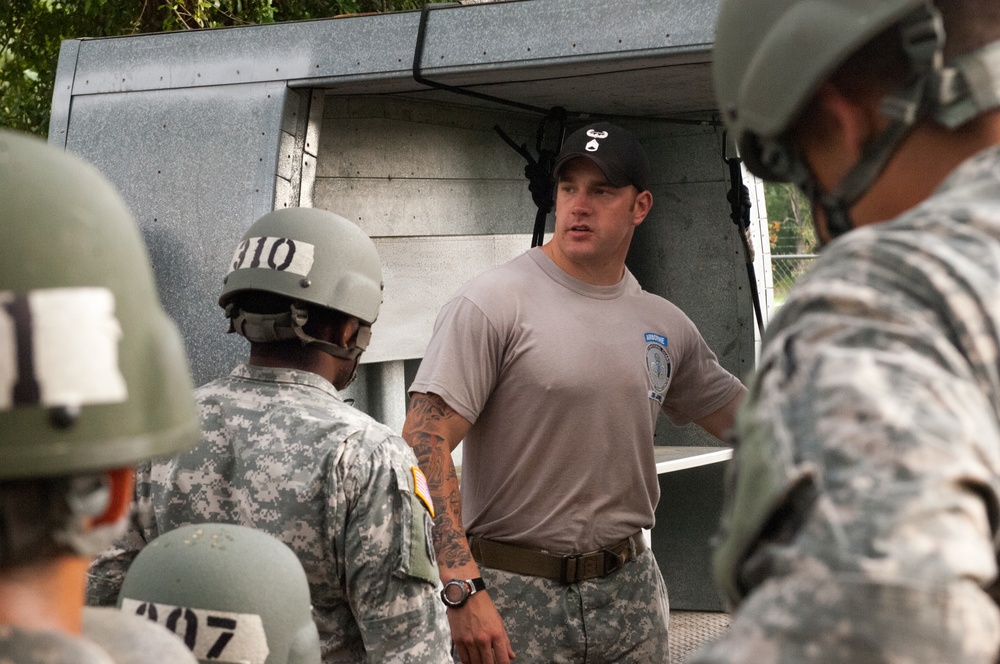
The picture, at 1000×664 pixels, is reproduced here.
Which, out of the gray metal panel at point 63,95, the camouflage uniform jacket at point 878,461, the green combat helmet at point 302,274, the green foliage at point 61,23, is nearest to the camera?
the camouflage uniform jacket at point 878,461

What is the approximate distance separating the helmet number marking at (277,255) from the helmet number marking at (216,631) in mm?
1107

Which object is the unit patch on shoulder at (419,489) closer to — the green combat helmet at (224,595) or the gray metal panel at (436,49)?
the green combat helmet at (224,595)

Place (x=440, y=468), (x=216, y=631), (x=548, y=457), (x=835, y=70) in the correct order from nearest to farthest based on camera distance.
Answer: (x=835, y=70)
(x=216, y=631)
(x=440, y=468)
(x=548, y=457)

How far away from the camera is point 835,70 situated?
1.19 m

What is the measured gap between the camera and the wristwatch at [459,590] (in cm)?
322

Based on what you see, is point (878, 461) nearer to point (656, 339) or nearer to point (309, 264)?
point (309, 264)

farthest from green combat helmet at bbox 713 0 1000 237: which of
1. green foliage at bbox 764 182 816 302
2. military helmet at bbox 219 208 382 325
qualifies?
green foliage at bbox 764 182 816 302

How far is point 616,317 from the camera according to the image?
12.0 feet

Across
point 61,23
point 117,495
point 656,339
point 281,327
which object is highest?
point 61,23

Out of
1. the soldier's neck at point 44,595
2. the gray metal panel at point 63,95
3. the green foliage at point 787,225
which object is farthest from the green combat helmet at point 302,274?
the green foliage at point 787,225

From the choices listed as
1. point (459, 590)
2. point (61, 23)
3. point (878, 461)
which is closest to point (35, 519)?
point (878, 461)

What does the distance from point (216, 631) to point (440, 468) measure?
5.42 ft

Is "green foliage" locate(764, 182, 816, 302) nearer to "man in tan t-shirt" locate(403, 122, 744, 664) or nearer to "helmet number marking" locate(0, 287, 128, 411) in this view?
"man in tan t-shirt" locate(403, 122, 744, 664)

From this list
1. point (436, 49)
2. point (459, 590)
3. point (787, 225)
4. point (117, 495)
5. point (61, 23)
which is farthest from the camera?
point (787, 225)
